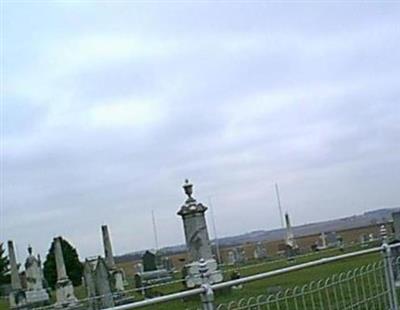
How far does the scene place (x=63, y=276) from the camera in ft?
60.1

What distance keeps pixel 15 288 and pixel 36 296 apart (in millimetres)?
2145

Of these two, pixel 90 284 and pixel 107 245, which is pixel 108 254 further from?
pixel 90 284

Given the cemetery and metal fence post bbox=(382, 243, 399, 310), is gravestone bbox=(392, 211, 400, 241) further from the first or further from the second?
metal fence post bbox=(382, 243, 399, 310)

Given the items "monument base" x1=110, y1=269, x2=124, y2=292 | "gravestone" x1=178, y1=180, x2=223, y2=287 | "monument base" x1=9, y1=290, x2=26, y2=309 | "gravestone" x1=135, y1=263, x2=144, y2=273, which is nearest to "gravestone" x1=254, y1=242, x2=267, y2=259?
"gravestone" x1=135, y1=263, x2=144, y2=273

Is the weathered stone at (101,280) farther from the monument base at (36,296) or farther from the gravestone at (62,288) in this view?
the monument base at (36,296)

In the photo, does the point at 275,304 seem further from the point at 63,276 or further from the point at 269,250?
the point at 269,250

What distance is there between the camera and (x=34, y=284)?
802 inches

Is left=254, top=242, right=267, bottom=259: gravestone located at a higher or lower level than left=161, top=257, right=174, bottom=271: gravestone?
lower

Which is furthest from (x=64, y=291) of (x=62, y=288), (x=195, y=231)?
(x=195, y=231)

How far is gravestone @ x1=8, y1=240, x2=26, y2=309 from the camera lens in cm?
2016

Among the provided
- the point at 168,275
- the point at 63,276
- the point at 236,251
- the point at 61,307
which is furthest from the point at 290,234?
the point at 61,307

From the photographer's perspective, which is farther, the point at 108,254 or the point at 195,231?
the point at 108,254

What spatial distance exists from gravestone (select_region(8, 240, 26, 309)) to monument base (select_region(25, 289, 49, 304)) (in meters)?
0.19

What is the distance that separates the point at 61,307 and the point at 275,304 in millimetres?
10564
